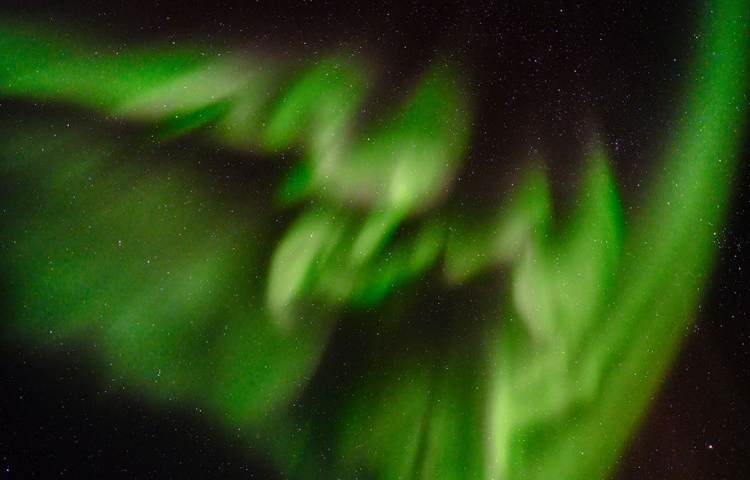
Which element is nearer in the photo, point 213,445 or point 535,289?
point 213,445

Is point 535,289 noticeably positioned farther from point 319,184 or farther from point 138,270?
point 138,270

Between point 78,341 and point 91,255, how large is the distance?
0.11 meters

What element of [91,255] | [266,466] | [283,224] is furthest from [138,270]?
[266,466]

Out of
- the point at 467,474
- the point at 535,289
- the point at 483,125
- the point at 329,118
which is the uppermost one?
the point at 329,118

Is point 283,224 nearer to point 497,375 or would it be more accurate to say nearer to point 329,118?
point 329,118

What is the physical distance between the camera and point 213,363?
2.58ft

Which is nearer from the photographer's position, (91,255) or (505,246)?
(91,255)

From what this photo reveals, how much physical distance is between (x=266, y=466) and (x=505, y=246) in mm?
462

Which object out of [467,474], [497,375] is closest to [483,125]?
[497,375]

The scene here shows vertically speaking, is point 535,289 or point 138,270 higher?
point 138,270

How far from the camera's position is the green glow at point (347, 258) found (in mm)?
752

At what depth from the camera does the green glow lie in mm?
752

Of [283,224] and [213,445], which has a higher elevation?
[283,224]

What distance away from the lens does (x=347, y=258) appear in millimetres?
853
